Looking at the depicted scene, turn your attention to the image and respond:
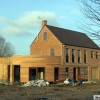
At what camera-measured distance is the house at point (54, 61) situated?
4128 centimetres

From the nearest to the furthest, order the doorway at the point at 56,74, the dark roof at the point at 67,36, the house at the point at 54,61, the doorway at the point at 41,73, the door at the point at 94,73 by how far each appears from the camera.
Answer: the house at the point at 54,61
the doorway at the point at 41,73
the doorway at the point at 56,74
the dark roof at the point at 67,36
the door at the point at 94,73

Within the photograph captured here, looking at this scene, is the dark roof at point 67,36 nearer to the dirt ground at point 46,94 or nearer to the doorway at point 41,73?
the doorway at point 41,73

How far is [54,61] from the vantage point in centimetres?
4209

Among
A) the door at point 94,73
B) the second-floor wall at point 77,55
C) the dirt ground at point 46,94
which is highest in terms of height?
the second-floor wall at point 77,55

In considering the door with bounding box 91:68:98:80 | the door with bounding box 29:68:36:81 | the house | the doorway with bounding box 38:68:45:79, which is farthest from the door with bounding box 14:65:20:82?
the door with bounding box 91:68:98:80

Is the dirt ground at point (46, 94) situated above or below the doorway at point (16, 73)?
below

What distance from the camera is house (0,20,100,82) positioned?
135ft

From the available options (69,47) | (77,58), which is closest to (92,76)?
(77,58)

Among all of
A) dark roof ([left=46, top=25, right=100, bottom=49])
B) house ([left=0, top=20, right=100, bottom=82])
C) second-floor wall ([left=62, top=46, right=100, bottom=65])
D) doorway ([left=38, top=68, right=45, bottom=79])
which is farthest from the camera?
dark roof ([left=46, top=25, right=100, bottom=49])

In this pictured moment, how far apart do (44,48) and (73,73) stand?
6.99m

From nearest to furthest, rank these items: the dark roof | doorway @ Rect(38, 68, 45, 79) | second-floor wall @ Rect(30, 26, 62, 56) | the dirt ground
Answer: the dirt ground, doorway @ Rect(38, 68, 45, 79), second-floor wall @ Rect(30, 26, 62, 56), the dark roof

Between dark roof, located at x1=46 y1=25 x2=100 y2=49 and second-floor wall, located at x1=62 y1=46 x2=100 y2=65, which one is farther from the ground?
dark roof, located at x1=46 y1=25 x2=100 y2=49

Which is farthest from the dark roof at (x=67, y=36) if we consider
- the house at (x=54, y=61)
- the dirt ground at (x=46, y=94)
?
the dirt ground at (x=46, y=94)

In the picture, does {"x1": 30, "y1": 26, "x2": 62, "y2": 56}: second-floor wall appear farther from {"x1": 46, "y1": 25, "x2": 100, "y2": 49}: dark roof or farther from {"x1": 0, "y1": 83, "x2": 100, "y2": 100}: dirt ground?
{"x1": 0, "y1": 83, "x2": 100, "y2": 100}: dirt ground
